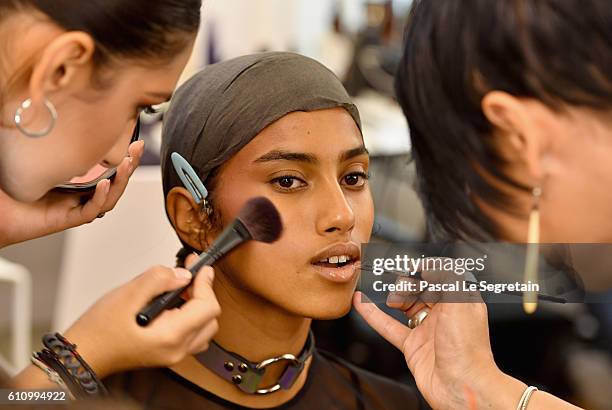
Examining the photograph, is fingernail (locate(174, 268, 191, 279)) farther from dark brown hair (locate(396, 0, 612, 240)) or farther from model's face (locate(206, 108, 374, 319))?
A: dark brown hair (locate(396, 0, 612, 240))

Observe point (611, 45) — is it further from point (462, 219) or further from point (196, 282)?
point (196, 282)

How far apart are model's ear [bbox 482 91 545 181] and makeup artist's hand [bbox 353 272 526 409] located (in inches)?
6.3

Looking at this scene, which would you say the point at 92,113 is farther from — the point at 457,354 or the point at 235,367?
the point at 457,354

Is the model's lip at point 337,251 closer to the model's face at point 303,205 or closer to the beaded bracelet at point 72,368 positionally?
the model's face at point 303,205

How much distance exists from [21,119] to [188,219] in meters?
0.27

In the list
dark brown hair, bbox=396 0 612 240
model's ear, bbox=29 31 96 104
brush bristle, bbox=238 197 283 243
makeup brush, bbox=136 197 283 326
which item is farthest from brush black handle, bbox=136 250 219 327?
dark brown hair, bbox=396 0 612 240

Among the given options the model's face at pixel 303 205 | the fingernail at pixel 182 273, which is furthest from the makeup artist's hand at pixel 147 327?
the model's face at pixel 303 205

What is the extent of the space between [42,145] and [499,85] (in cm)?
48

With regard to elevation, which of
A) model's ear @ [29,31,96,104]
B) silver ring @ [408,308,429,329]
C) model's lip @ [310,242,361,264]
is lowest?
silver ring @ [408,308,429,329]

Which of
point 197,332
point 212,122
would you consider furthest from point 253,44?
point 197,332

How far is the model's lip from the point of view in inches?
40.6

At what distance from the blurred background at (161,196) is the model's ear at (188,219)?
0.08ft

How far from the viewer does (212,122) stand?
101cm

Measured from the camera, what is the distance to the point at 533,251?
1.01 metres
